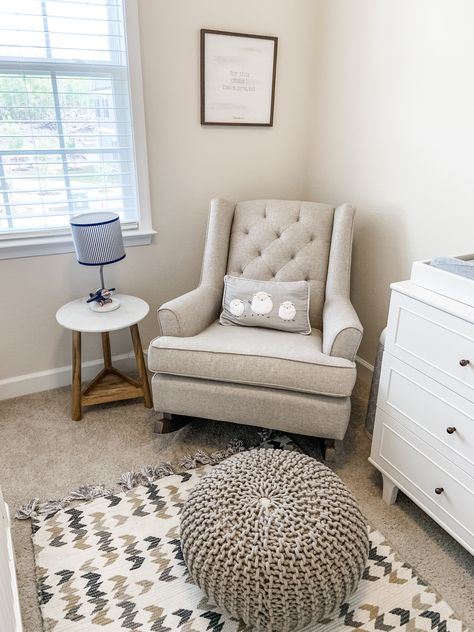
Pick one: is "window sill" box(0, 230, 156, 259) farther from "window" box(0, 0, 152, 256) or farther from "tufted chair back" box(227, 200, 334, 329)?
"tufted chair back" box(227, 200, 334, 329)

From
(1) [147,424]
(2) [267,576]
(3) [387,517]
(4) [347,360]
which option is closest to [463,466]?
(3) [387,517]

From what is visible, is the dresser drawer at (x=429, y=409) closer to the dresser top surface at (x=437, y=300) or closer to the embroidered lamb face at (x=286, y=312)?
the dresser top surface at (x=437, y=300)

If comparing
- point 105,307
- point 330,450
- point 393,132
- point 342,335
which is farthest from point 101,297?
point 393,132

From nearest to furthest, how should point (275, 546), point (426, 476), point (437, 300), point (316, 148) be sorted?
point (275, 546) < point (437, 300) < point (426, 476) < point (316, 148)

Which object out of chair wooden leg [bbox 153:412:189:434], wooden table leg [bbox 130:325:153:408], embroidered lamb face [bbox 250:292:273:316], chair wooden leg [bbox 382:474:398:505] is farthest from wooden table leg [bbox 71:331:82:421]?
chair wooden leg [bbox 382:474:398:505]

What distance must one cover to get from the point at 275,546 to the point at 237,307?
117cm

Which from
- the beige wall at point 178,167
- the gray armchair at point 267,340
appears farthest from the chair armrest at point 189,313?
the beige wall at point 178,167

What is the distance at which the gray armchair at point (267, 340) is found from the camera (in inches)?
75.7

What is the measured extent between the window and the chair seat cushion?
0.88m

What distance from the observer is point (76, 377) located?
2.31 meters

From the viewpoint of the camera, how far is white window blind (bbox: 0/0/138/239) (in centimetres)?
213

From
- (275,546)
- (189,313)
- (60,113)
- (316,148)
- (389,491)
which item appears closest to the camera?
(275,546)

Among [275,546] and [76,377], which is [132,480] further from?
[275,546]

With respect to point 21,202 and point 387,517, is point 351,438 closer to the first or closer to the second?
point 387,517
